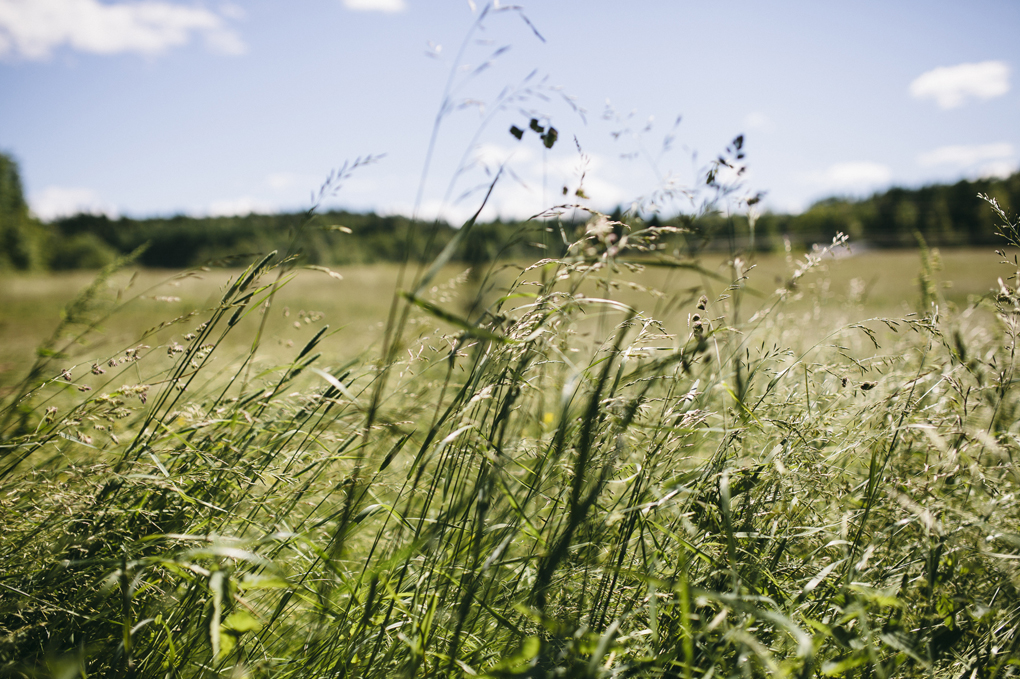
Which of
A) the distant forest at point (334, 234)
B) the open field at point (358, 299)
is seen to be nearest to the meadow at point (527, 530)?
the open field at point (358, 299)

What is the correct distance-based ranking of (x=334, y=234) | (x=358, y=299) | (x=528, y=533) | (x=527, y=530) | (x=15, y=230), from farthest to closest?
1. (x=15, y=230)
2. (x=334, y=234)
3. (x=358, y=299)
4. (x=527, y=530)
5. (x=528, y=533)

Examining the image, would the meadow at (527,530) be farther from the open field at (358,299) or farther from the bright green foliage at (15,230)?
the bright green foliage at (15,230)

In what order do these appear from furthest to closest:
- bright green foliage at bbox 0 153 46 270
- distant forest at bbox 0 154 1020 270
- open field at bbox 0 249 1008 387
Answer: bright green foliage at bbox 0 153 46 270 → distant forest at bbox 0 154 1020 270 → open field at bbox 0 249 1008 387

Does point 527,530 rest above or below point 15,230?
below

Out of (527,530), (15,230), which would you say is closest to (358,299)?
(527,530)

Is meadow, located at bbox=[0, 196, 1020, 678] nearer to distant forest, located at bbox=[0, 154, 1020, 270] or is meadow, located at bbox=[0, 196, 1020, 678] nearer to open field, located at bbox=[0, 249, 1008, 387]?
open field, located at bbox=[0, 249, 1008, 387]

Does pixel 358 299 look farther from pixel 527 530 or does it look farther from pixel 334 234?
pixel 527 530

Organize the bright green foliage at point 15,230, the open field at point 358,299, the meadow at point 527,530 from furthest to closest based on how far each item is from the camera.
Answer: the bright green foliage at point 15,230 < the open field at point 358,299 < the meadow at point 527,530

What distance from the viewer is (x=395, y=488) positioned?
1.35m

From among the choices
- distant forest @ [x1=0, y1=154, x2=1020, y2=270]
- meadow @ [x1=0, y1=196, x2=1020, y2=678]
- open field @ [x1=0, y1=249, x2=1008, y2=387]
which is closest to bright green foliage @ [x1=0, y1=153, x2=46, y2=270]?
distant forest @ [x1=0, y1=154, x2=1020, y2=270]

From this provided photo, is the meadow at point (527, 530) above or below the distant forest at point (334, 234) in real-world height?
below

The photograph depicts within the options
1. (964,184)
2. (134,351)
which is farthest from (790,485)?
(964,184)

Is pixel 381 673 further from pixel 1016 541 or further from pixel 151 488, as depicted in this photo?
pixel 1016 541

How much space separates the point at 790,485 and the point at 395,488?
3.67 ft
